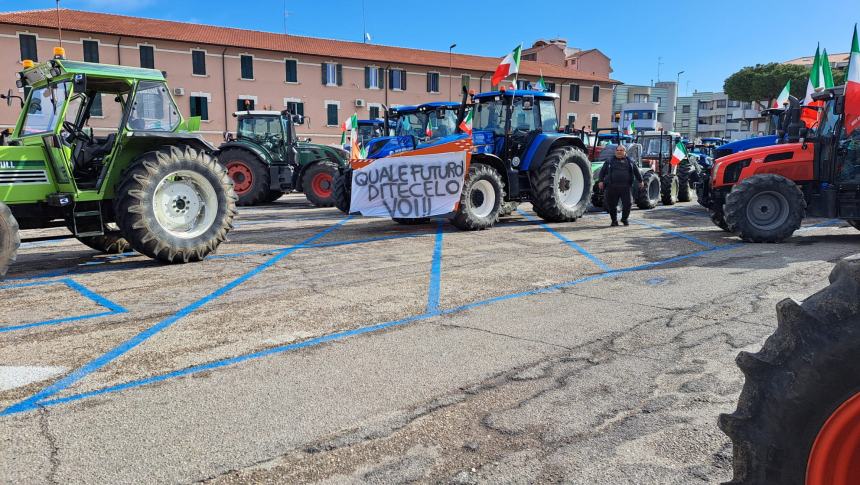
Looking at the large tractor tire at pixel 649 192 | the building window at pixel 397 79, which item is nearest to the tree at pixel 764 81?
the building window at pixel 397 79

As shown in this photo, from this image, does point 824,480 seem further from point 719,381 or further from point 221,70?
point 221,70

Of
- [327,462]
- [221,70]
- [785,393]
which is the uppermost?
[221,70]

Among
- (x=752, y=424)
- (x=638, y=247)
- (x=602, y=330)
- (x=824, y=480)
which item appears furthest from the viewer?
(x=638, y=247)

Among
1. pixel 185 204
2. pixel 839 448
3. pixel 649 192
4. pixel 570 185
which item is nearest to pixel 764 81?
pixel 649 192

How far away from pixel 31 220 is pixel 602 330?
640 centimetres

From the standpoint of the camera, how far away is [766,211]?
9.25 m

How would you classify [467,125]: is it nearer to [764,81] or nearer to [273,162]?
[273,162]

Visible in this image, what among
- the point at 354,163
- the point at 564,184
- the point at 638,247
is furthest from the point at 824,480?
the point at 564,184

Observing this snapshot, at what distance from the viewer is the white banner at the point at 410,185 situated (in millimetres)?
10609

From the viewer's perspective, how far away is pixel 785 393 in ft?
5.86

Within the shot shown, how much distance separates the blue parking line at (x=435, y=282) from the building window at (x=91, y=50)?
106ft

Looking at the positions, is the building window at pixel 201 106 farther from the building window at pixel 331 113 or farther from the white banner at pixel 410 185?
the white banner at pixel 410 185

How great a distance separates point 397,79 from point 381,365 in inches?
1622

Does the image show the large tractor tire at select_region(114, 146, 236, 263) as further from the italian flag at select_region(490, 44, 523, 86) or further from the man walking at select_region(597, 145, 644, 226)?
the man walking at select_region(597, 145, 644, 226)
